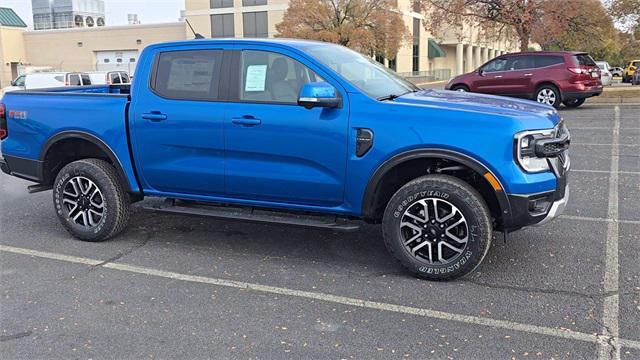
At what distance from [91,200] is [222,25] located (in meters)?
57.7

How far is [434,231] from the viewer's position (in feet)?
14.5

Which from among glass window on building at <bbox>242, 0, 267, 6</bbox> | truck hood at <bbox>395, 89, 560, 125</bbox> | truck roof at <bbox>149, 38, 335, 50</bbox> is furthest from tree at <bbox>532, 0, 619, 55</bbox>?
glass window on building at <bbox>242, 0, 267, 6</bbox>

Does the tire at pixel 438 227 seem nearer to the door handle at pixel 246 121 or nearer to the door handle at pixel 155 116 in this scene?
the door handle at pixel 246 121

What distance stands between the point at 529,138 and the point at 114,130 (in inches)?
142

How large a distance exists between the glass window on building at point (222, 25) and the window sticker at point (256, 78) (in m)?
56.6

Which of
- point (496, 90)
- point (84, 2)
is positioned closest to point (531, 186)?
point (496, 90)

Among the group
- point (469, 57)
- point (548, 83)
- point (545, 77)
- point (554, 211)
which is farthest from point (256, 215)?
point (469, 57)

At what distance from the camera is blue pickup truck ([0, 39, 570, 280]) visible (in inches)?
168

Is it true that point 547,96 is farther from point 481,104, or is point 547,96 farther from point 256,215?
point 256,215

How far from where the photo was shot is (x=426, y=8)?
2595 centimetres

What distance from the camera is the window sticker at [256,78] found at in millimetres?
4914

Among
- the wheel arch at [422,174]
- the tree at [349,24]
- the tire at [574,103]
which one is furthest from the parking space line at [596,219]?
the tree at [349,24]

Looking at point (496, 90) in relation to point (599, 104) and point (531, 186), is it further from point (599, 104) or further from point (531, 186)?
point (531, 186)

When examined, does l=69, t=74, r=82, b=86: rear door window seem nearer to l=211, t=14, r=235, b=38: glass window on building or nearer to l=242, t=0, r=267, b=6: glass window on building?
l=211, t=14, r=235, b=38: glass window on building
